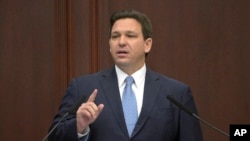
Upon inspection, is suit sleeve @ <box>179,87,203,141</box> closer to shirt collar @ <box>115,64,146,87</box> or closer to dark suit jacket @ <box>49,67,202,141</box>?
dark suit jacket @ <box>49,67,202,141</box>

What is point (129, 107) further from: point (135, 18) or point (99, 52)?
point (99, 52)

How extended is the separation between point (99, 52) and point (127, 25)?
422mm

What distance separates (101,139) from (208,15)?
0.80 meters

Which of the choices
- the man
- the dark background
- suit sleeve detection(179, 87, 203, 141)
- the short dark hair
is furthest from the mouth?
the dark background

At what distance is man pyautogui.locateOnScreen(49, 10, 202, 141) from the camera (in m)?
1.56

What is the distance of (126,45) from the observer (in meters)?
1.68

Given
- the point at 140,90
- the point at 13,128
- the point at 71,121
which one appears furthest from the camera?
the point at 13,128

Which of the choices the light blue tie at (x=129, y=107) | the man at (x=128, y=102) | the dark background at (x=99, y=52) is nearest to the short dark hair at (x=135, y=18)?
the man at (x=128, y=102)

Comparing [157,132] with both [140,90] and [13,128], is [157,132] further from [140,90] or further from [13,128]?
[13,128]

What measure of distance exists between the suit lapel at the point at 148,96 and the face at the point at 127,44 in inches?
2.3

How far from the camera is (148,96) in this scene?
5.32ft

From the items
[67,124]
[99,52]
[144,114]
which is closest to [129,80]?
[144,114]

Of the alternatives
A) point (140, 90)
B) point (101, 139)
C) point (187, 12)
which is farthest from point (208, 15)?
point (101, 139)

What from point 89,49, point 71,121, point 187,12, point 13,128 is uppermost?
point 187,12
